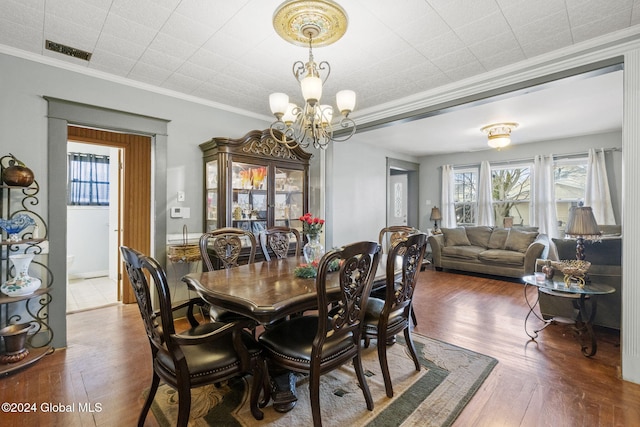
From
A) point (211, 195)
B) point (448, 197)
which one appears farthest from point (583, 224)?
point (448, 197)

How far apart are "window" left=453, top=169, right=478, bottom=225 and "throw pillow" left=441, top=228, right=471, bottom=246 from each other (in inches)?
38.8

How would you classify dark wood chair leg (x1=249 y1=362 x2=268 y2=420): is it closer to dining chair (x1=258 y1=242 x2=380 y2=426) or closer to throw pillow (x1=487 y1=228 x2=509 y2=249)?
dining chair (x1=258 y1=242 x2=380 y2=426)

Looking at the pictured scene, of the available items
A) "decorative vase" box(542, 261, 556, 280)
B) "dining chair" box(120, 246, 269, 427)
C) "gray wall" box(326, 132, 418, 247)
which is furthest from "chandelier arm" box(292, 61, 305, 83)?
"decorative vase" box(542, 261, 556, 280)

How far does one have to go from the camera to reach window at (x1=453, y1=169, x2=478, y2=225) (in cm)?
695

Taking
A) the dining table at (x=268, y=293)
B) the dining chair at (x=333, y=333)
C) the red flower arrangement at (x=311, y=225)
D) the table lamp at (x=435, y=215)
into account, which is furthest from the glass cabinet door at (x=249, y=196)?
the table lamp at (x=435, y=215)

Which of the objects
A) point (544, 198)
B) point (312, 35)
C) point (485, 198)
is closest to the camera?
point (312, 35)

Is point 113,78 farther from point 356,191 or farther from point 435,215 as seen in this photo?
point 435,215

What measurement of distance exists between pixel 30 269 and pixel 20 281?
0.30 metres

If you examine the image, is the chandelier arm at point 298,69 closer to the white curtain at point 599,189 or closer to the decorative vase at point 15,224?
the decorative vase at point 15,224

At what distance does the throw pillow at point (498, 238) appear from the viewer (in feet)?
18.6

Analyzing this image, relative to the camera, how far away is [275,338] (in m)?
1.80

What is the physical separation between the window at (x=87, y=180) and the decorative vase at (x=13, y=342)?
367 cm

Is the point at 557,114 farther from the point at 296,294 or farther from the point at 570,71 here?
the point at 296,294

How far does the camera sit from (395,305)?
2.08 meters
